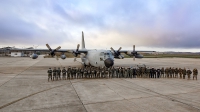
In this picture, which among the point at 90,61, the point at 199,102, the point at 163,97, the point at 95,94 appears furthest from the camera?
the point at 90,61

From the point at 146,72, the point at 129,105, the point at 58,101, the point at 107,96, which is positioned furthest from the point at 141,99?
the point at 146,72

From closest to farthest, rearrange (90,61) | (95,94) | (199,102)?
(199,102) < (95,94) < (90,61)

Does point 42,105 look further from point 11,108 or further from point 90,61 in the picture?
point 90,61

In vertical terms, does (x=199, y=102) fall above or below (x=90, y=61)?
below

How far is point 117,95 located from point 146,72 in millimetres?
8348

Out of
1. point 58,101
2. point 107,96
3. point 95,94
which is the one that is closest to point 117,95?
point 107,96

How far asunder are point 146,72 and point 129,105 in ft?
32.6

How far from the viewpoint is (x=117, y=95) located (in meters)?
9.98

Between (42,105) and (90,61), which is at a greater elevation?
(90,61)

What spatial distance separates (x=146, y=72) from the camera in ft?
56.5

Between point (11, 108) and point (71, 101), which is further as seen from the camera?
point (71, 101)

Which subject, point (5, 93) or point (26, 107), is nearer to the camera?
point (26, 107)

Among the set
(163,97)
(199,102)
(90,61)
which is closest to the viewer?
(199,102)

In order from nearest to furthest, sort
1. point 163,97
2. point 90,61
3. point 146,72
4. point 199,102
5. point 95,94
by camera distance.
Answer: point 199,102 → point 163,97 → point 95,94 → point 146,72 → point 90,61
